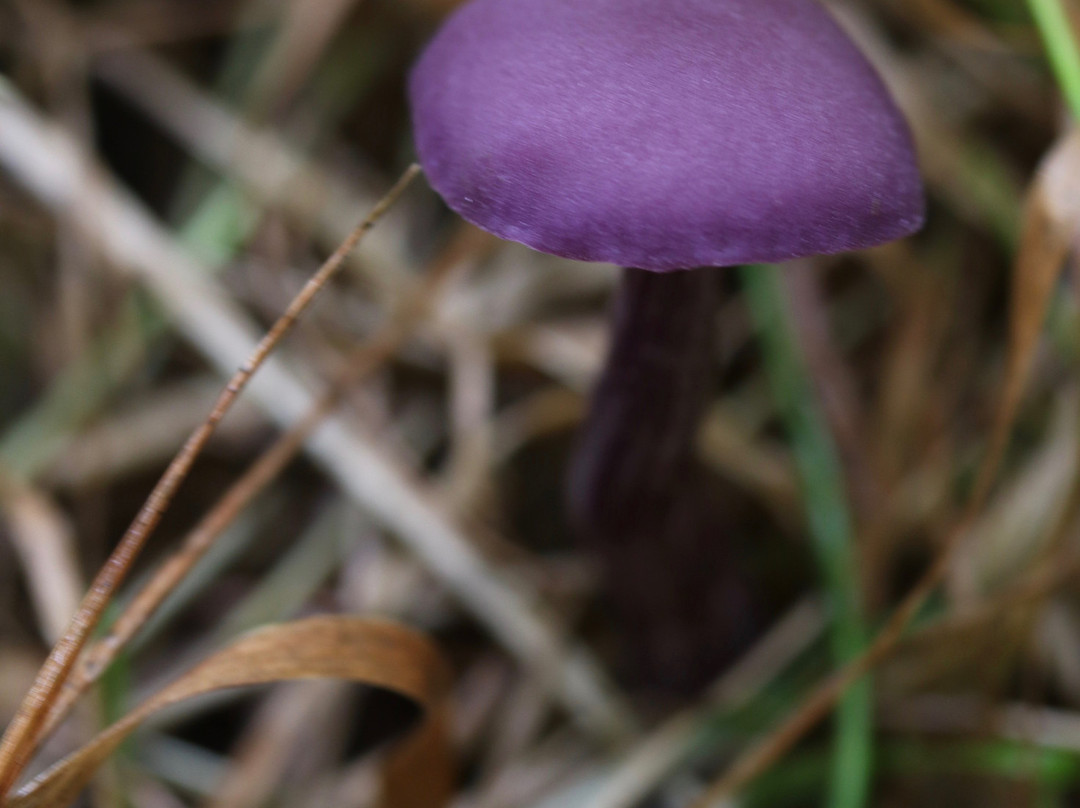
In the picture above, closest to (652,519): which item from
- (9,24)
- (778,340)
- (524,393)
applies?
(778,340)

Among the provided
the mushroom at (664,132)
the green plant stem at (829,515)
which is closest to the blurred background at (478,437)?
the green plant stem at (829,515)

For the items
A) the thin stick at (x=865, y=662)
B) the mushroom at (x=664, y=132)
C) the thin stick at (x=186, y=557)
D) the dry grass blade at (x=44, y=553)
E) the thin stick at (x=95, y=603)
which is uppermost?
the mushroom at (x=664, y=132)

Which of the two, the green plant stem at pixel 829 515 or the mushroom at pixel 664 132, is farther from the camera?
the green plant stem at pixel 829 515

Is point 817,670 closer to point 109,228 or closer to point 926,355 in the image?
point 926,355

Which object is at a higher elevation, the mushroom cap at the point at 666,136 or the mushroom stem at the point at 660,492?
the mushroom cap at the point at 666,136

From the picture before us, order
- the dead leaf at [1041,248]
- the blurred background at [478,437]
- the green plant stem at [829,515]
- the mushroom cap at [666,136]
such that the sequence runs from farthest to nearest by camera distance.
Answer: the blurred background at [478,437]
the green plant stem at [829,515]
the dead leaf at [1041,248]
the mushroom cap at [666,136]

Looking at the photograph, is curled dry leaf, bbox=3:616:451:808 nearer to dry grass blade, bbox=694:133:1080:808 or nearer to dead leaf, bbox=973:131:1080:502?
dry grass blade, bbox=694:133:1080:808

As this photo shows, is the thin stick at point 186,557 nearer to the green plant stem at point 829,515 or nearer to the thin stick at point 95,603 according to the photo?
the thin stick at point 95,603
